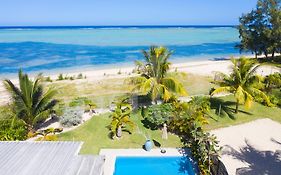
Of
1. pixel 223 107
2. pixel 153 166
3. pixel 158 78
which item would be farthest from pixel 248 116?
pixel 153 166

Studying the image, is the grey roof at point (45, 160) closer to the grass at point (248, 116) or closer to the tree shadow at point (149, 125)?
the tree shadow at point (149, 125)

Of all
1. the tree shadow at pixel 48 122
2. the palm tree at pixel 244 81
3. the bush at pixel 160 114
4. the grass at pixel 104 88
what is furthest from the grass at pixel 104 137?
the palm tree at pixel 244 81

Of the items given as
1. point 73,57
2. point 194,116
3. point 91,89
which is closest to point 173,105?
point 194,116

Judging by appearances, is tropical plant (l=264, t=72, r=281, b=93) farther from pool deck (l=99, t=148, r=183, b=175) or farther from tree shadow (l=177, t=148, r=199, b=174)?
pool deck (l=99, t=148, r=183, b=175)

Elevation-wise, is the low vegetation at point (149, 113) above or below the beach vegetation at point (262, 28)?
Result: below

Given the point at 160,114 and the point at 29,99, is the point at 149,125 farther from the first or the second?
the point at 29,99

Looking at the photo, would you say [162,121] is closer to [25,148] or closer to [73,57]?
[25,148]
